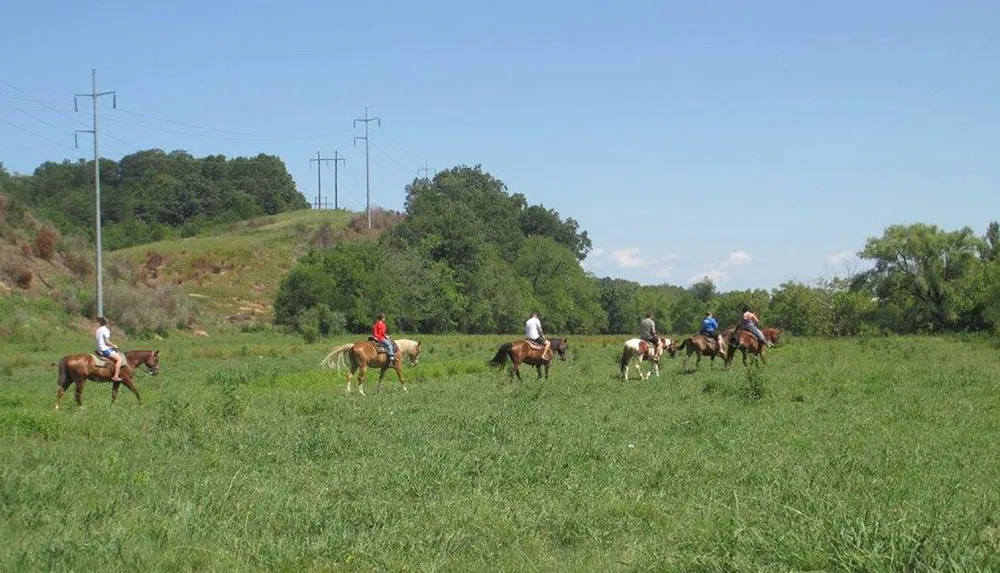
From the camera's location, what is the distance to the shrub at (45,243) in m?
61.1

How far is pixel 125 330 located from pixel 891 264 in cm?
5226

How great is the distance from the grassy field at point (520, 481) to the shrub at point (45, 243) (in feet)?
143

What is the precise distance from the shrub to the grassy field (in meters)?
43.7

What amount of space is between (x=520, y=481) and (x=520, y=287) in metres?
79.2

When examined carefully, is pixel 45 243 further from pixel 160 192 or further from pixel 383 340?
pixel 160 192

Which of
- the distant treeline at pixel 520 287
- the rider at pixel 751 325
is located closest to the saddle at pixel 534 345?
the rider at pixel 751 325

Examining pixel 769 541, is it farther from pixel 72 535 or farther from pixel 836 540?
pixel 72 535

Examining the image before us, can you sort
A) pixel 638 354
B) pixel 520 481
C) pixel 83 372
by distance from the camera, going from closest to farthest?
pixel 520 481 < pixel 83 372 < pixel 638 354

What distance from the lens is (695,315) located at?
106562 millimetres

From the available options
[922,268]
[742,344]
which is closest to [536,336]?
[742,344]

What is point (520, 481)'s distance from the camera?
11.4m

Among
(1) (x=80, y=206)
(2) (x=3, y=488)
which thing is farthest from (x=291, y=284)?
(2) (x=3, y=488)

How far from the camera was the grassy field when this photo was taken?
7.61 m

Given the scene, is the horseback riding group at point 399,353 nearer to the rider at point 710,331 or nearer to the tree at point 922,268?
the rider at point 710,331
